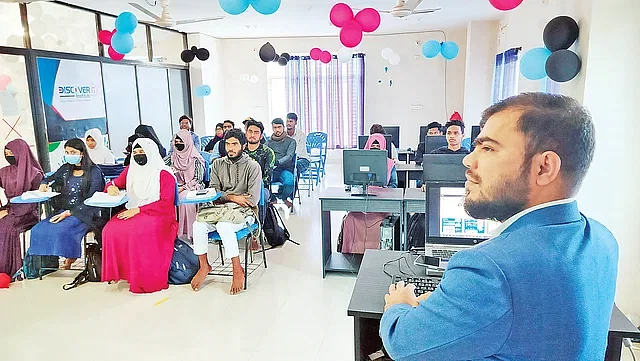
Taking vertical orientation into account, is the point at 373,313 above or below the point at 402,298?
below

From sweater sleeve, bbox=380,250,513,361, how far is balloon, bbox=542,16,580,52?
9.27 ft

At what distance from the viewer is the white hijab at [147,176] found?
4.01 m

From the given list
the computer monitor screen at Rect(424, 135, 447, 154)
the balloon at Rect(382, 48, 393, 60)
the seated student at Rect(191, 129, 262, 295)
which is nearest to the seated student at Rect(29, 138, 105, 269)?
the seated student at Rect(191, 129, 262, 295)

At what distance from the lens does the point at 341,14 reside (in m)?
5.14

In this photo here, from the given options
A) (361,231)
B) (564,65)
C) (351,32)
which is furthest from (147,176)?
(564,65)

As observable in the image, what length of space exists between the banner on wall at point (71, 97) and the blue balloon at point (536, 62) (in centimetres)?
574

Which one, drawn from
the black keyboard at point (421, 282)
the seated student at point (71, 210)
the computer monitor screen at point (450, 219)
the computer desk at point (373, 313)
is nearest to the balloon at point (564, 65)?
the computer monitor screen at point (450, 219)

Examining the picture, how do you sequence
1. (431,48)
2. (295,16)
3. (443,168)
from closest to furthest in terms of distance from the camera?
(443,168) < (295,16) < (431,48)

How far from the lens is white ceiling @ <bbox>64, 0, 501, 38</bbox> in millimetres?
6504

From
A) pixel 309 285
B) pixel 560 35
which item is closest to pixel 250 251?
pixel 309 285

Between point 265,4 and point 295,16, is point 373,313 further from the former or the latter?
point 295,16

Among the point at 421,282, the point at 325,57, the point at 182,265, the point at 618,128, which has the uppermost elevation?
the point at 325,57

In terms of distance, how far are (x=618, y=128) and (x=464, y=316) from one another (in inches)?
107

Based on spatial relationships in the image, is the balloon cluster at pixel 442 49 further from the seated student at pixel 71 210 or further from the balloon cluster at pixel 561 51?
the seated student at pixel 71 210
